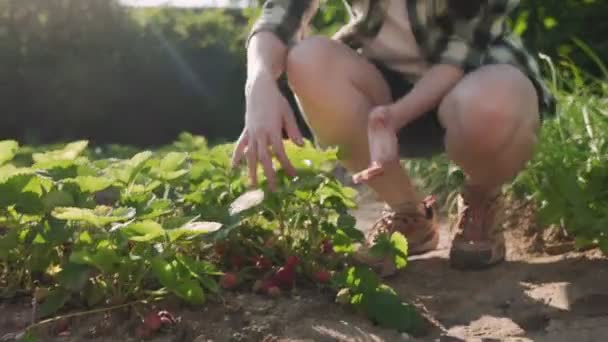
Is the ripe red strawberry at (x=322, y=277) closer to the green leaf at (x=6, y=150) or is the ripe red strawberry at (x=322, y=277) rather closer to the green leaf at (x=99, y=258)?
the green leaf at (x=99, y=258)

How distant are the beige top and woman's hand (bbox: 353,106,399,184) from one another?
345 millimetres

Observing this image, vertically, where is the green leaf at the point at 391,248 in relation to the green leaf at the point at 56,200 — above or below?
below

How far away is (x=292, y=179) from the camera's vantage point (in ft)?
5.66

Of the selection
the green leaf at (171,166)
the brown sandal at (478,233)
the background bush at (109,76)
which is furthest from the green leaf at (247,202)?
the background bush at (109,76)

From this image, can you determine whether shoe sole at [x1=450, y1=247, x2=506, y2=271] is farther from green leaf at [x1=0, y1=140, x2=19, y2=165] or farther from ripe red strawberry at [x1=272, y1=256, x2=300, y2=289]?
green leaf at [x1=0, y1=140, x2=19, y2=165]

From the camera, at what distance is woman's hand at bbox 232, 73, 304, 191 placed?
165cm

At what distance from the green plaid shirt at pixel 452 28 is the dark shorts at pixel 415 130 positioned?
0.12 metres

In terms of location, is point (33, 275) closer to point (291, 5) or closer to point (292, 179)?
point (292, 179)

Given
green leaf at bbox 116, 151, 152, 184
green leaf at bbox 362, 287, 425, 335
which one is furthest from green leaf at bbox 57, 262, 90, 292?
green leaf at bbox 362, 287, 425, 335

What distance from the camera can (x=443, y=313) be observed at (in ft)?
5.55

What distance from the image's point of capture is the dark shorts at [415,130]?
2.07 m

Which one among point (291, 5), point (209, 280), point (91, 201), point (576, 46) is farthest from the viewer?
point (576, 46)

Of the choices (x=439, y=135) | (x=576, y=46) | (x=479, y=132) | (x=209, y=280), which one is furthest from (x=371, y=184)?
(x=576, y=46)

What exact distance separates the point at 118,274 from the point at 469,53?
93 cm
